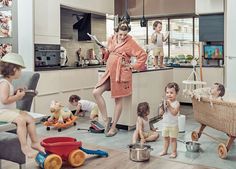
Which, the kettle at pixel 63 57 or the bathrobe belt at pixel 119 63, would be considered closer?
the bathrobe belt at pixel 119 63

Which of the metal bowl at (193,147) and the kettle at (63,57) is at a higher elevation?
the kettle at (63,57)

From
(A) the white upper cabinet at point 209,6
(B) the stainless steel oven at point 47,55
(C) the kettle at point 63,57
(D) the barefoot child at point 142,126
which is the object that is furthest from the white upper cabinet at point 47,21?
(A) the white upper cabinet at point 209,6

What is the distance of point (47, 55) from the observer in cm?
546

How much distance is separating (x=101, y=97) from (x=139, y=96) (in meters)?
0.66

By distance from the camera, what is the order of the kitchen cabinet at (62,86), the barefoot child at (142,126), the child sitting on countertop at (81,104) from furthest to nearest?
the child sitting on countertop at (81,104)
the kitchen cabinet at (62,86)
the barefoot child at (142,126)

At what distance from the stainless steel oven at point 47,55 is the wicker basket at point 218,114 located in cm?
258

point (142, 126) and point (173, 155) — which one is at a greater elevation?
point (142, 126)

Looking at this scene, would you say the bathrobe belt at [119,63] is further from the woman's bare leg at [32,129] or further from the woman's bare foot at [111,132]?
the woman's bare leg at [32,129]

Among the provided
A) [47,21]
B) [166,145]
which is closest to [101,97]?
[166,145]

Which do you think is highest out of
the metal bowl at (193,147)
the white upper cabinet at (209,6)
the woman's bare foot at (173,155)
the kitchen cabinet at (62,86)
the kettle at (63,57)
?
the white upper cabinet at (209,6)

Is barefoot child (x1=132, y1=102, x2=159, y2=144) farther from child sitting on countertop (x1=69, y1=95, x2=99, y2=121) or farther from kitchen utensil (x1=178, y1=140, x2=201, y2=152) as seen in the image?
child sitting on countertop (x1=69, y1=95, x2=99, y2=121)

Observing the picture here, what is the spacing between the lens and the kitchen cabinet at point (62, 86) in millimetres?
5375

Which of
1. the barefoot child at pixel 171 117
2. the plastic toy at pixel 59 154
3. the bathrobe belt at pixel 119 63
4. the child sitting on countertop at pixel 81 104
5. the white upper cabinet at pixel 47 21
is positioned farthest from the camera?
the child sitting on countertop at pixel 81 104

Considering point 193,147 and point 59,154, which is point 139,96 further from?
point 59,154
